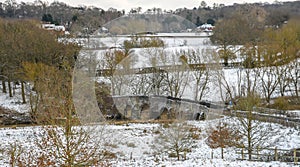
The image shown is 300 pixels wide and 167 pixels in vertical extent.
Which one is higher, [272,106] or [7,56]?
[7,56]

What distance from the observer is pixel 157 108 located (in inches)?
635

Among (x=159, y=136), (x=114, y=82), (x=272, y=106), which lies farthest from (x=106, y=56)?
(x=272, y=106)

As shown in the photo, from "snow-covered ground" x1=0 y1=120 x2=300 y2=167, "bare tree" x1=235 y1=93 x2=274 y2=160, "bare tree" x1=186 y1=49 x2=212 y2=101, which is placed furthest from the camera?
"bare tree" x1=186 y1=49 x2=212 y2=101

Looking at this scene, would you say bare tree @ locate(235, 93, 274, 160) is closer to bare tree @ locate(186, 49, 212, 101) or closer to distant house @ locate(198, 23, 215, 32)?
bare tree @ locate(186, 49, 212, 101)

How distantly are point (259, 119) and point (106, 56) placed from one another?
8735mm

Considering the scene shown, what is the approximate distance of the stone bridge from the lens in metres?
13.9

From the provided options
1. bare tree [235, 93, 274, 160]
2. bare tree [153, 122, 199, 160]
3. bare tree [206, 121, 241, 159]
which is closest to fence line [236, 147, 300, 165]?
bare tree [235, 93, 274, 160]

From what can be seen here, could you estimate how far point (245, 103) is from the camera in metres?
15.6

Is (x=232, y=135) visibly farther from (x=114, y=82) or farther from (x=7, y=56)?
(x=7, y=56)

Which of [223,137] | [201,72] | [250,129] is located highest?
[201,72]

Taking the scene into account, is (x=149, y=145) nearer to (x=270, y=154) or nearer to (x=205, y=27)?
(x=270, y=154)

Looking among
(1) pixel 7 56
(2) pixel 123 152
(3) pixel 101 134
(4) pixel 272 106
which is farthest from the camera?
(1) pixel 7 56

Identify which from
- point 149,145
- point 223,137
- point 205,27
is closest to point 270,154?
point 223,137

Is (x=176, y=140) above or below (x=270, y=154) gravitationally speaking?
above
